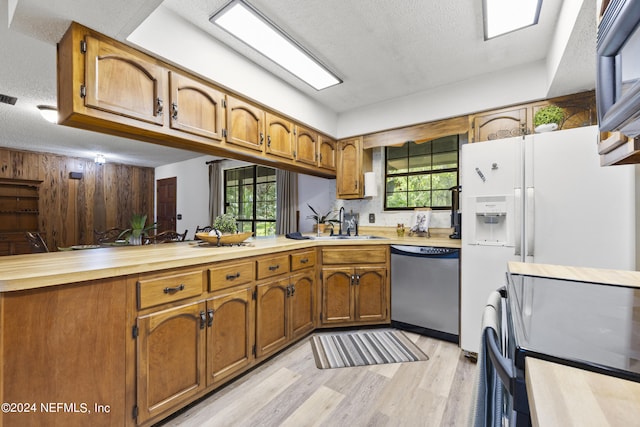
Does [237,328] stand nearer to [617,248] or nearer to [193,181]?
[617,248]

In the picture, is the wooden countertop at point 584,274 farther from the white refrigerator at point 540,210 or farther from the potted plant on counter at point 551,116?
the potted plant on counter at point 551,116

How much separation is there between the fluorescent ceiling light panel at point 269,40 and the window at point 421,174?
1236 millimetres

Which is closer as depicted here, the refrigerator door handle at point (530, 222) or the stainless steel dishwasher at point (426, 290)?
the refrigerator door handle at point (530, 222)

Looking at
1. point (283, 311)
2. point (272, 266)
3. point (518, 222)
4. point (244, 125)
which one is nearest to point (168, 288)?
point (272, 266)

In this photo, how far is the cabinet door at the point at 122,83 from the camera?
1.47 m

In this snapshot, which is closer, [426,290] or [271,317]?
[271,317]

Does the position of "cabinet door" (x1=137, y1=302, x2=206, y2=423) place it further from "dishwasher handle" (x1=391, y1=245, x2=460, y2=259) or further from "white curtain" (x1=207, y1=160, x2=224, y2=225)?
"white curtain" (x1=207, y1=160, x2=224, y2=225)

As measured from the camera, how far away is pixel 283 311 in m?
2.20

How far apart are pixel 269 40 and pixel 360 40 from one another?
27.0 inches

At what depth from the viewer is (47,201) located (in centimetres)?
525

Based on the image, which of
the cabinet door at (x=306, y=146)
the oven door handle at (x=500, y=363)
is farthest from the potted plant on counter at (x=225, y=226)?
the oven door handle at (x=500, y=363)

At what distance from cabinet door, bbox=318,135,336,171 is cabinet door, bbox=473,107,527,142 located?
5.06 ft

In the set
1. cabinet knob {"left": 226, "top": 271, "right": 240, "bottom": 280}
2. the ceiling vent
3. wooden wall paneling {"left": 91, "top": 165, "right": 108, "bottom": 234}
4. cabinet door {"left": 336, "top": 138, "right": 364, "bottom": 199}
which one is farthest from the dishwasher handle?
wooden wall paneling {"left": 91, "top": 165, "right": 108, "bottom": 234}

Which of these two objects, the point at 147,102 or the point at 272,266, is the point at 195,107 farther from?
the point at 272,266
